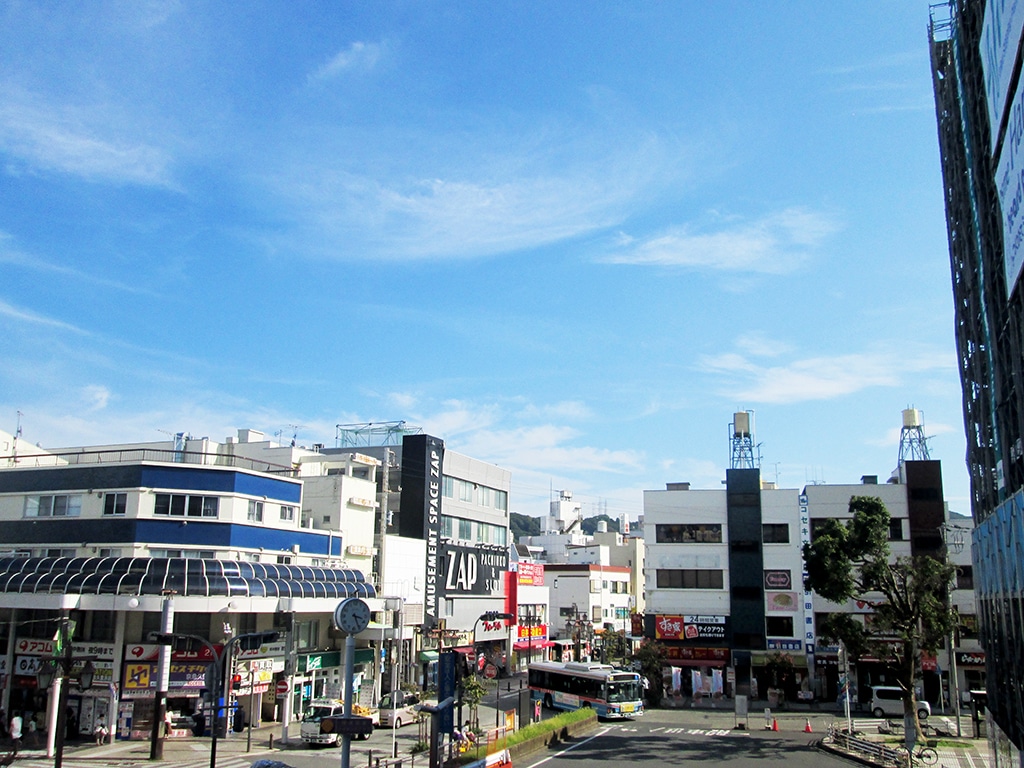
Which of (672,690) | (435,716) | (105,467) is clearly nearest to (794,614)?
(672,690)

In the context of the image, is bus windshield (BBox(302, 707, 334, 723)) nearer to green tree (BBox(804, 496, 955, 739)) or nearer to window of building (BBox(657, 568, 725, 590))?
green tree (BBox(804, 496, 955, 739))

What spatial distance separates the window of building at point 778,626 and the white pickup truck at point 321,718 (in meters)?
31.2

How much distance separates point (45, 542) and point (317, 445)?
26.4 m

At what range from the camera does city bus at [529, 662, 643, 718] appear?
163 feet

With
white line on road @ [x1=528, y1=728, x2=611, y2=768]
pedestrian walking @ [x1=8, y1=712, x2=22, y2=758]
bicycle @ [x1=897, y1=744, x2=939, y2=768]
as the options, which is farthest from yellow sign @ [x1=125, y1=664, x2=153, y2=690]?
bicycle @ [x1=897, y1=744, x2=939, y2=768]

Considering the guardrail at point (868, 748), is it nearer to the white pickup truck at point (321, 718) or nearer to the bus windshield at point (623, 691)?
the bus windshield at point (623, 691)

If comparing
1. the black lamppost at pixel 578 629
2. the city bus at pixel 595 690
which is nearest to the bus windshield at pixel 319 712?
the city bus at pixel 595 690

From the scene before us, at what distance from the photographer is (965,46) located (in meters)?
29.7

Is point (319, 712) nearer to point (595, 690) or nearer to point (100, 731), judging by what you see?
point (100, 731)

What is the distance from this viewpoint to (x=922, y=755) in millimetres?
36656

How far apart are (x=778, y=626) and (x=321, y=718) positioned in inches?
1502

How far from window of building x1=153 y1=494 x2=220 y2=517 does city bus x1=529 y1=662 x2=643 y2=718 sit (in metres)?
21.4

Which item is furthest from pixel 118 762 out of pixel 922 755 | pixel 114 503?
pixel 922 755

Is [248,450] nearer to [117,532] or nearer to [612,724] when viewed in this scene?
[117,532]
